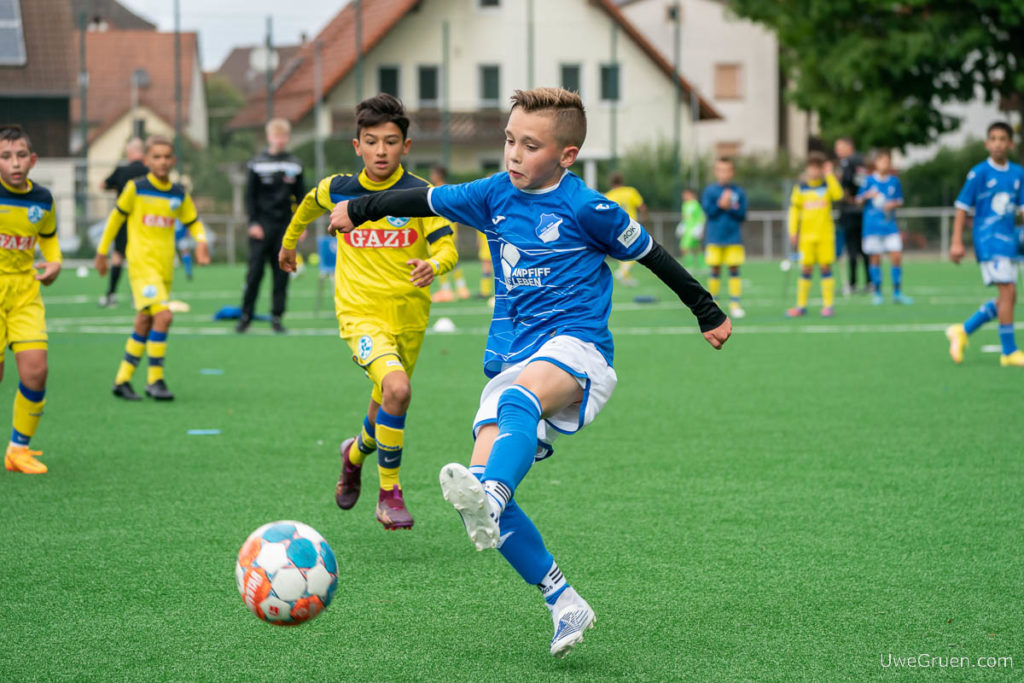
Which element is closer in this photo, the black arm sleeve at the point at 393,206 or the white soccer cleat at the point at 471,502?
the white soccer cleat at the point at 471,502

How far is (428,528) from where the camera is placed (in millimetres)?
5723

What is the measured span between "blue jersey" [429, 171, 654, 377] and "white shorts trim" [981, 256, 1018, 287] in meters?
7.41

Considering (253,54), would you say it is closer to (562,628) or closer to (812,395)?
→ (812,395)

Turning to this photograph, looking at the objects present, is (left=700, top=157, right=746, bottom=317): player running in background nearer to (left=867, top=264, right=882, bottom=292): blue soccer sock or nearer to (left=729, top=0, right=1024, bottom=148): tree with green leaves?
(left=867, top=264, right=882, bottom=292): blue soccer sock

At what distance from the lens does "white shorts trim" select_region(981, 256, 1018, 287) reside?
10.6 meters

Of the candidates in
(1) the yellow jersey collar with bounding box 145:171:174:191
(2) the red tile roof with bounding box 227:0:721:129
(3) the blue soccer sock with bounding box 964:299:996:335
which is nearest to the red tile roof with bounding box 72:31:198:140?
(2) the red tile roof with bounding box 227:0:721:129

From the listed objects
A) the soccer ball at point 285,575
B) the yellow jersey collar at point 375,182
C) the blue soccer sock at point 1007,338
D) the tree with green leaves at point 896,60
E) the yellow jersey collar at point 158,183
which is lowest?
the soccer ball at point 285,575

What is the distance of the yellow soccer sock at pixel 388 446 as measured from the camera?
5.69 m

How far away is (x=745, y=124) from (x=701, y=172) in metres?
15.6

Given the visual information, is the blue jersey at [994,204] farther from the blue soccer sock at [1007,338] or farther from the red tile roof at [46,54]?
the red tile roof at [46,54]

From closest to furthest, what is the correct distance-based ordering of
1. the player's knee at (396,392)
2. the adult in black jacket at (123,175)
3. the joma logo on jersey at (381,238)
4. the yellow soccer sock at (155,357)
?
the player's knee at (396,392)
the joma logo on jersey at (381,238)
the yellow soccer sock at (155,357)
the adult in black jacket at (123,175)

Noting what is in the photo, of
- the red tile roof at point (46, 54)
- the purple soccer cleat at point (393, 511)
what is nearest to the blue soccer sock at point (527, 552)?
the purple soccer cleat at point (393, 511)

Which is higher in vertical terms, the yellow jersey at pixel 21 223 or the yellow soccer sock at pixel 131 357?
the yellow jersey at pixel 21 223

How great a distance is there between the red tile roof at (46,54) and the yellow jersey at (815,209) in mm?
27519
